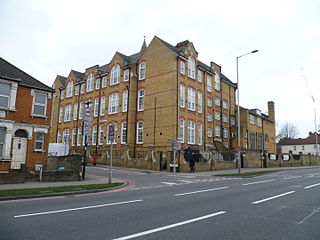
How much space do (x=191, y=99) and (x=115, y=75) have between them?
12419 millimetres

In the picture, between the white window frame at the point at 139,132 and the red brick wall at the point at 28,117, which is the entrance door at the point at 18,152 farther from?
the white window frame at the point at 139,132

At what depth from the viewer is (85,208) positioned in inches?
316

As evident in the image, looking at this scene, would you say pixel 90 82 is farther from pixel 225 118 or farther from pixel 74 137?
pixel 225 118

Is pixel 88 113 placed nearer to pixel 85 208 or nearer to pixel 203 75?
pixel 85 208

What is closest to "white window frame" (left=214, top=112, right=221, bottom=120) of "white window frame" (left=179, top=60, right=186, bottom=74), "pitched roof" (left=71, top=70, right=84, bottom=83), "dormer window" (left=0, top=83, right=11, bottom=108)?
"white window frame" (left=179, top=60, right=186, bottom=74)

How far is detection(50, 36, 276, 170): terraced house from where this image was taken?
3270 cm

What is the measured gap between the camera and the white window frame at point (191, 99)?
34638 millimetres

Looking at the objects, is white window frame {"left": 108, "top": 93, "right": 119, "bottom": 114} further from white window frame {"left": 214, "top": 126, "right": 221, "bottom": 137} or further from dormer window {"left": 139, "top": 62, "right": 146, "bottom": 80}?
white window frame {"left": 214, "top": 126, "right": 221, "bottom": 137}

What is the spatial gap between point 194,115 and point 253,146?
1658 cm

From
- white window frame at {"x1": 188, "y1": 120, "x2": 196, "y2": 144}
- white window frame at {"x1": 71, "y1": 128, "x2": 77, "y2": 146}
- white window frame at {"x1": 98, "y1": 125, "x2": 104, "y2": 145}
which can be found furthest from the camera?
white window frame at {"x1": 71, "y1": 128, "x2": 77, "y2": 146}

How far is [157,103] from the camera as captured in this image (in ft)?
111

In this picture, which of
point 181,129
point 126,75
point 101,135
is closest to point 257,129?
point 181,129

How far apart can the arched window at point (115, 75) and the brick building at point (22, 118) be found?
19.0m

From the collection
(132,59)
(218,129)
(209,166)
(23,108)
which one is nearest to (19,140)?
(23,108)
